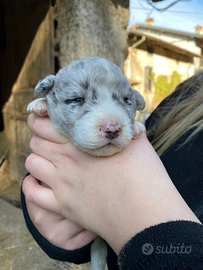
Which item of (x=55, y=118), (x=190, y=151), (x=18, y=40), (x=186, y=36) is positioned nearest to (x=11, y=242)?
(x=55, y=118)

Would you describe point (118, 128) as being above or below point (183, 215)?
above

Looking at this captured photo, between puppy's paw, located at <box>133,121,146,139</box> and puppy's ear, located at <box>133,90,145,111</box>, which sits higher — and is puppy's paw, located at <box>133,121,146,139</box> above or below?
below

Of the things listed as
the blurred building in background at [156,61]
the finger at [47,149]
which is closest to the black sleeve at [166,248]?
the finger at [47,149]

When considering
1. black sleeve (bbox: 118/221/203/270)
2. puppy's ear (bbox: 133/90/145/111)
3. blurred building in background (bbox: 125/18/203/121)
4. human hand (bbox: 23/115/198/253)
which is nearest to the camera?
black sleeve (bbox: 118/221/203/270)

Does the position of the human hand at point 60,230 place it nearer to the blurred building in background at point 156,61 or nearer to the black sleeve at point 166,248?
the black sleeve at point 166,248

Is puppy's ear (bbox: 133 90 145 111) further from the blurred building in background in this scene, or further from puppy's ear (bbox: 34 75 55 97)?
the blurred building in background

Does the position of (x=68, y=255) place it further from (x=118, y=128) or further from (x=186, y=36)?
(x=186, y=36)

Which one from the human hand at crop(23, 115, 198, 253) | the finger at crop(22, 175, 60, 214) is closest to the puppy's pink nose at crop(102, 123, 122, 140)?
the human hand at crop(23, 115, 198, 253)
